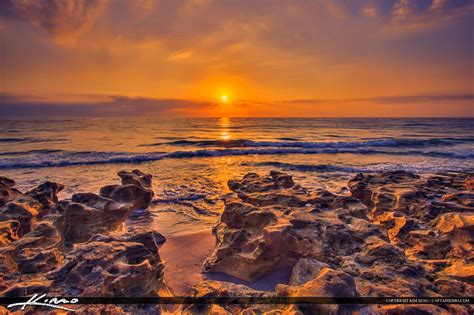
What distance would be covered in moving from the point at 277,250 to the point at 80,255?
2.56m

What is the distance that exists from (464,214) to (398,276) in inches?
104

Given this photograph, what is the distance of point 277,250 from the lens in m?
3.51

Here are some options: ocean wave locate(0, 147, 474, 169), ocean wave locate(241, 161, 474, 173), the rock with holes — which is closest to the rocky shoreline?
the rock with holes

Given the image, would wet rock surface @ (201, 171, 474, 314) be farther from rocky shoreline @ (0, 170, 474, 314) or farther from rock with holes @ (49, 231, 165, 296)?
rock with holes @ (49, 231, 165, 296)

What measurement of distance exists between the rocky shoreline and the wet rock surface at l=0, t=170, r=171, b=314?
0.04ft

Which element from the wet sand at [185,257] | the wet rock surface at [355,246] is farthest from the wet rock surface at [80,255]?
the wet rock surface at [355,246]

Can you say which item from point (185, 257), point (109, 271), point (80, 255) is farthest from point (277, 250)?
point (80, 255)

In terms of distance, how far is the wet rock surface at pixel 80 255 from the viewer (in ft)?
8.57

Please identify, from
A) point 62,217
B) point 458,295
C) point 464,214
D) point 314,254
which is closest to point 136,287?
point 314,254

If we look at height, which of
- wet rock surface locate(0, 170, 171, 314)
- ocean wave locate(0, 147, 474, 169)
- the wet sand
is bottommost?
ocean wave locate(0, 147, 474, 169)

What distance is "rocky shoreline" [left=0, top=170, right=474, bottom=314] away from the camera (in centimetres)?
256

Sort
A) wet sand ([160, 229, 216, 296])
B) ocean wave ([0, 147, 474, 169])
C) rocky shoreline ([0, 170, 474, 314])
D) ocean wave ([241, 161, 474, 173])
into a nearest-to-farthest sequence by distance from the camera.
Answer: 1. rocky shoreline ([0, 170, 474, 314])
2. wet sand ([160, 229, 216, 296])
3. ocean wave ([241, 161, 474, 173])
4. ocean wave ([0, 147, 474, 169])

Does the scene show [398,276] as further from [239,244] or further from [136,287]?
[136,287]

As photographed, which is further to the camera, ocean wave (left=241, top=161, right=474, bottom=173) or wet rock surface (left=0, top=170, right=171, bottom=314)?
ocean wave (left=241, top=161, right=474, bottom=173)
